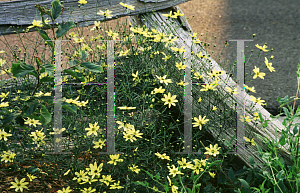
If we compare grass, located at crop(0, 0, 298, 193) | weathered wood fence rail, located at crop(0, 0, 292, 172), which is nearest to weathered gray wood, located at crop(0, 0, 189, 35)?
weathered wood fence rail, located at crop(0, 0, 292, 172)

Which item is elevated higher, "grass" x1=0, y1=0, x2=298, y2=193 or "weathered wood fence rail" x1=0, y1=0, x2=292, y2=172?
"weathered wood fence rail" x1=0, y1=0, x2=292, y2=172

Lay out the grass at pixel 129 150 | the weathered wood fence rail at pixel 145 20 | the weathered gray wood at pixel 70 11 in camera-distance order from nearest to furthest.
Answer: the grass at pixel 129 150 < the weathered wood fence rail at pixel 145 20 < the weathered gray wood at pixel 70 11

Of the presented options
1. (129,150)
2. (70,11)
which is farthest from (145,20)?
(129,150)

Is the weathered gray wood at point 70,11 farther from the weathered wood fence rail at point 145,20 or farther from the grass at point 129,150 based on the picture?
the grass at point 129,150

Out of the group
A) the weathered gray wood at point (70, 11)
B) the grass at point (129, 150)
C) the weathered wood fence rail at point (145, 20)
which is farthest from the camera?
the weathered gray wood at point (70, 11)

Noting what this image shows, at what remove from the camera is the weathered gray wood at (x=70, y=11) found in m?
2.01

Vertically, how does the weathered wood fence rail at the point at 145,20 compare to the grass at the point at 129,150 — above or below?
above

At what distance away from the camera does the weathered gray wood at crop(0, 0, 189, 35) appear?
2.01 metres

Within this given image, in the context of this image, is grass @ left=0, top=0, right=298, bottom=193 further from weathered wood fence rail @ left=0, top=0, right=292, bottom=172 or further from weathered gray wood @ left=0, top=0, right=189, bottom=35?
weathered gray wood @ left=0, top=0, right=189, bottom=35

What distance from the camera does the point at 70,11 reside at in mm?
2133

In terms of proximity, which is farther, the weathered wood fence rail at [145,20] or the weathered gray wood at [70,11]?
the weathered gray wood at [70,11]

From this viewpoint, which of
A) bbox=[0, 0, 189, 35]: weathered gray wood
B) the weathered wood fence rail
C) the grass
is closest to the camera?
the grass

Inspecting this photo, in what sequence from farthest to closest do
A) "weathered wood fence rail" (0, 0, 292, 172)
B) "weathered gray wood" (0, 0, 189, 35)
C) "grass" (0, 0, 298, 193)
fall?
"weathered gray wood" (0, 0, 189, 35), "weathered wood fence rail" (0, 0, 292, 172), "grass" (0, 0, 298, 193)

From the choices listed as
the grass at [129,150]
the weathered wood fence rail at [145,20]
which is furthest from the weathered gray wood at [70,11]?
the grass at [129,150]
